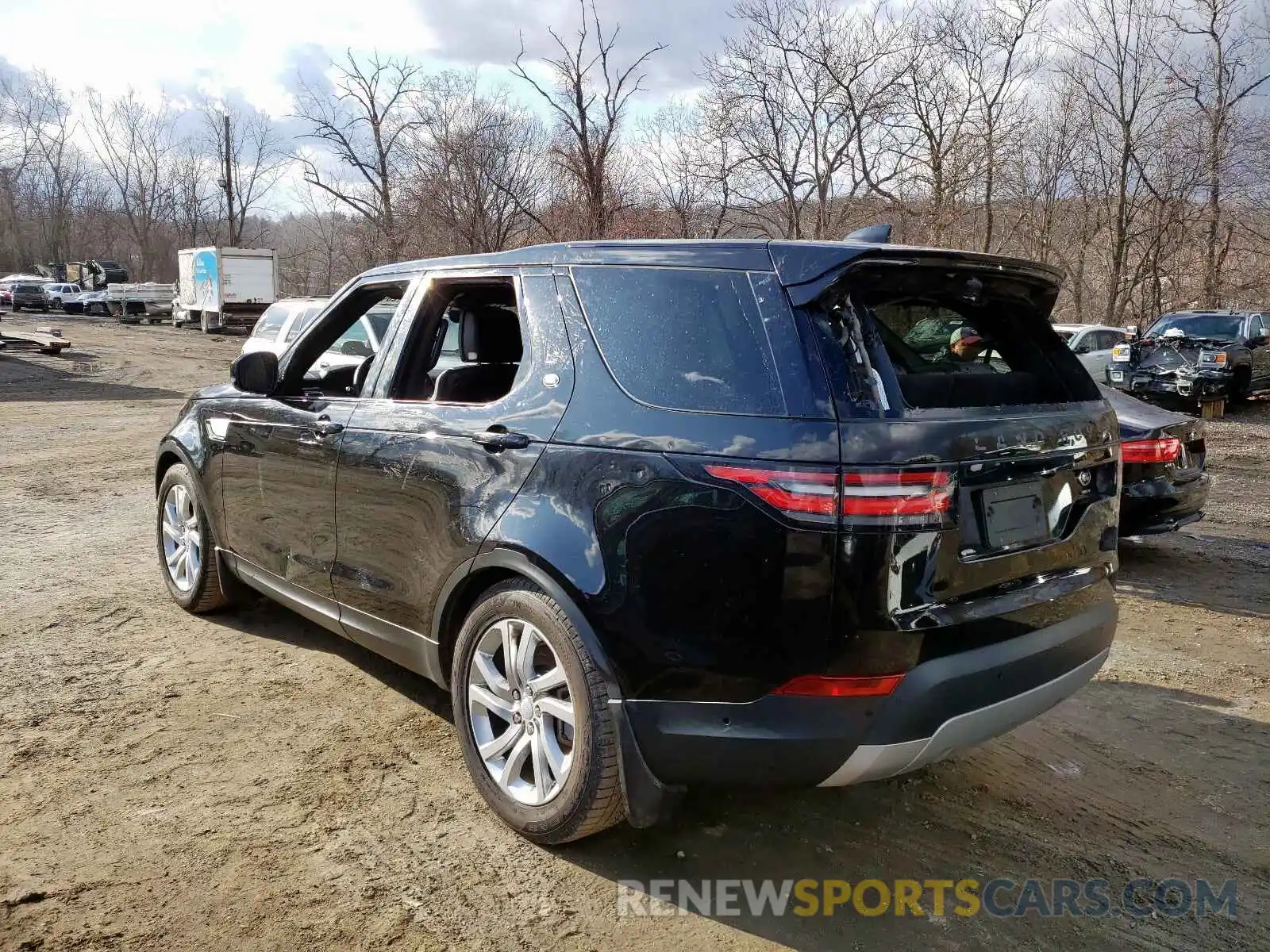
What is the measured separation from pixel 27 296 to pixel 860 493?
57645 millimetres

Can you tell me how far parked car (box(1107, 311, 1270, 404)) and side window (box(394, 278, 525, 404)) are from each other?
1582cm

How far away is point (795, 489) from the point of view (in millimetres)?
2365

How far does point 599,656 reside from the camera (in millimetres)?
2645

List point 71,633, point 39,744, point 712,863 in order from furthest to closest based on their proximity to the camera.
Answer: point 71,633 < point 39,744 < point 712,863

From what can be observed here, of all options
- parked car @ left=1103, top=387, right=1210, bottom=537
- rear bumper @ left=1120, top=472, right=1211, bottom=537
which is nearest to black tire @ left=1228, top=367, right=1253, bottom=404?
parked car @ left=1103, top=387, right=1210, bottom=537

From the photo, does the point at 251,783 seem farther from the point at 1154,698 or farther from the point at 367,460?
the point at 1154,698

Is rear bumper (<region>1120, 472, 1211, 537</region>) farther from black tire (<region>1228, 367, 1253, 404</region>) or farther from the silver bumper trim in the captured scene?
black tire (<region>1228, 367, 1253, 404</region>)

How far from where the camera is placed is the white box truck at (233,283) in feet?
111

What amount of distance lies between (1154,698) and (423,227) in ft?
95.0

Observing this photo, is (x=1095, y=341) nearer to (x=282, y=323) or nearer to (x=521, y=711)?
(x=282, y=323)

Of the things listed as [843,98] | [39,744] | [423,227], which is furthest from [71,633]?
[843,98]

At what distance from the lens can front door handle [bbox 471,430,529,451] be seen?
9.68 feet

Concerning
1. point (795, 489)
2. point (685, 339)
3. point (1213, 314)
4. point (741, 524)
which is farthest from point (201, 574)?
point (1213, 314)

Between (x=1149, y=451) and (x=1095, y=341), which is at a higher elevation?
(x=1095, y=341)
